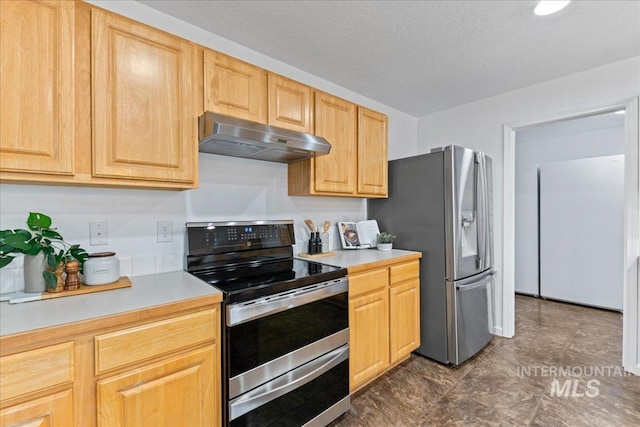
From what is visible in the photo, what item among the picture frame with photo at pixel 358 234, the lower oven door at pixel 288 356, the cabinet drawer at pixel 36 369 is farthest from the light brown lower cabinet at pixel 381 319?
the cabinet drawer at pixel 36 369

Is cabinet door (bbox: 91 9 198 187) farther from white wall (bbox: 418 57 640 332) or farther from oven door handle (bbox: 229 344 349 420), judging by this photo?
white wall (bbox: 418 57 640 332)

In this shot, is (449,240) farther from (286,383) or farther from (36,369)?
(36,369)

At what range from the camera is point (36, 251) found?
4.05 ft

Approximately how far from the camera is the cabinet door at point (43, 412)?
0.88 meters

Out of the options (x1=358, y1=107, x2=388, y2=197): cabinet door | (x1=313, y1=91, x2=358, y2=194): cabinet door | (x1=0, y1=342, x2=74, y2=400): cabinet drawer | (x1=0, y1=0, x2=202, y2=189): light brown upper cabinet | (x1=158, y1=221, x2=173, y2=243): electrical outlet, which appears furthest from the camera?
(x1=358, y1=107, x2=388, y2=197): cabinet door

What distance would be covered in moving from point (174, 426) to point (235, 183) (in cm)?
139

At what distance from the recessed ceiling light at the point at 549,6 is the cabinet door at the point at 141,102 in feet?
6.44

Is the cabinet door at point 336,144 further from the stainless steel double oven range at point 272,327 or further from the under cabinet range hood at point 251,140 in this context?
the stainless steel double oven range at point 272,327

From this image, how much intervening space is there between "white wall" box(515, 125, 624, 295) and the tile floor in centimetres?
148

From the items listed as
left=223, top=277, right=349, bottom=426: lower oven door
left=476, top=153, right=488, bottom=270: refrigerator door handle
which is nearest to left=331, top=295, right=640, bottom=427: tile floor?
left=223, top=277, right=349, bottom=426: lower oven door

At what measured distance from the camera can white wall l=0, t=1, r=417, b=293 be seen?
1.40m

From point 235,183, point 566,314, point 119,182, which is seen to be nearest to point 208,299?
point 119,182

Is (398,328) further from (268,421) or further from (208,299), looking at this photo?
(208,299)

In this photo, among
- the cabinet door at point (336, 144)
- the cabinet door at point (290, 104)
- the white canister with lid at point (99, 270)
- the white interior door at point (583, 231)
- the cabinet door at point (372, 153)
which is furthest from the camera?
the white interior door at point (583, 231)
